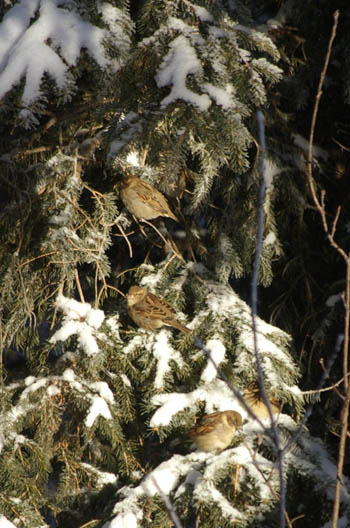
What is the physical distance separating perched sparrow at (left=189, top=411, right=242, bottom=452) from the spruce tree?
47 millimetres

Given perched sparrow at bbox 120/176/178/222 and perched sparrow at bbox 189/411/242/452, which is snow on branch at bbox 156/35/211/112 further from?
perched sparrow at bbox 189/411/242/452

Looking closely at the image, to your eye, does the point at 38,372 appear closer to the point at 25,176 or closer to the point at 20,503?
the point at 20,503

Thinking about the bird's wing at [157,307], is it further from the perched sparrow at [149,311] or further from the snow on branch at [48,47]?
the snow on branch at [48,47]

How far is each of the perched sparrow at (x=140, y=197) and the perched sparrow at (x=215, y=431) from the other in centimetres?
95

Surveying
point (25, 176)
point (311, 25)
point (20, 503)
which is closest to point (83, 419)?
point (20, 503)

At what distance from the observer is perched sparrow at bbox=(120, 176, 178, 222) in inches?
99.2

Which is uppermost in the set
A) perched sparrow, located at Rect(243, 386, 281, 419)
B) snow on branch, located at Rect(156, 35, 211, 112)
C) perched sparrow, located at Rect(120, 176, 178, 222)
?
snow on branch, located at Rect(156, 35, 211, 112)

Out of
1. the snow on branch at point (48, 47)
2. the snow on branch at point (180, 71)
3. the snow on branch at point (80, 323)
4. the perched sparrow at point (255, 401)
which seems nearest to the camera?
the snow on branch at point (180, 71)

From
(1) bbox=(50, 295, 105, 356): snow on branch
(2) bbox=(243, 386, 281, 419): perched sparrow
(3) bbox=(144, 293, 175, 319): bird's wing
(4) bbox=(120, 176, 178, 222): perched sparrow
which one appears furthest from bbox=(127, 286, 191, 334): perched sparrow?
(2) bbox=(243, 386, 281, 419): perched sparrow

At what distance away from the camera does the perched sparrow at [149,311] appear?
2.51m

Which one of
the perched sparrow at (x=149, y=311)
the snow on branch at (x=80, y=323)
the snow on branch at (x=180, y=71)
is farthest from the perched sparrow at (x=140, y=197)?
the snow on branch at (x=180, y=71)

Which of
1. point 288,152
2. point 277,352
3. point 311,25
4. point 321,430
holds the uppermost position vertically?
point 311,25

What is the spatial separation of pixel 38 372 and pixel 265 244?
121 centimetres

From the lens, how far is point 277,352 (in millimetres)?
2438
